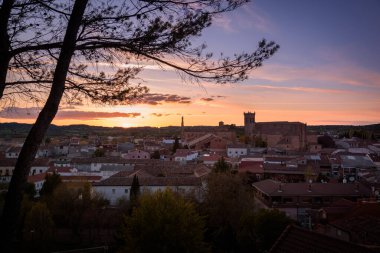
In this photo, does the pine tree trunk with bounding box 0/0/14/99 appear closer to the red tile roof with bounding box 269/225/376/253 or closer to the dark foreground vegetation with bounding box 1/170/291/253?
the red tile roof with bounding box 269/225/376/253

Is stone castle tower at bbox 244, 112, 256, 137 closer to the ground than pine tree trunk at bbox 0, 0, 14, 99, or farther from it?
farther from it

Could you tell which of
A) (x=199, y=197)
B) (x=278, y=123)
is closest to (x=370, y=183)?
(x=199, y=197)

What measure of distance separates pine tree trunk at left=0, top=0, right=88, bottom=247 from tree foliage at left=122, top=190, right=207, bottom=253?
924 cm

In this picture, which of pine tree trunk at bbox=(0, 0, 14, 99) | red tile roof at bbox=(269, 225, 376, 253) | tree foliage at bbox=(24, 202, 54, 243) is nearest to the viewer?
pine tree trunk at bbox=(0, 0, 14, 99)

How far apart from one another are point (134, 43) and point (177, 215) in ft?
31.7

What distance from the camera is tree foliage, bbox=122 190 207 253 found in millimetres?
13328

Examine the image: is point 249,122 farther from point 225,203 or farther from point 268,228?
point 268,228

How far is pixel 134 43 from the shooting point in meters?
5.33

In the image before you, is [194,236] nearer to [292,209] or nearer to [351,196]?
[292,209]

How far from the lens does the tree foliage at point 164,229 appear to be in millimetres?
13328

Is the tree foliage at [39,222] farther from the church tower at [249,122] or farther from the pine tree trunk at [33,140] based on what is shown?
the church tower at [249,122]

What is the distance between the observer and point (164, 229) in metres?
13.5

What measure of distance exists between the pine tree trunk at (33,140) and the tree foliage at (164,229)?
9237mm

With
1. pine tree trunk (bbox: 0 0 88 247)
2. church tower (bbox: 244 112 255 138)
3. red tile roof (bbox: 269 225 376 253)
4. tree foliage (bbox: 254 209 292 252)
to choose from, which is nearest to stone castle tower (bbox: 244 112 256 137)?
church tower (bbox: 244 112 255 138)
